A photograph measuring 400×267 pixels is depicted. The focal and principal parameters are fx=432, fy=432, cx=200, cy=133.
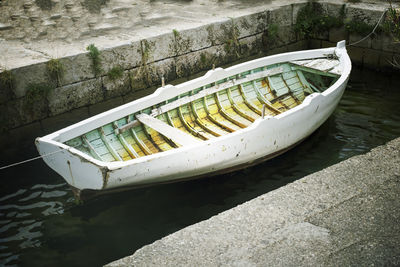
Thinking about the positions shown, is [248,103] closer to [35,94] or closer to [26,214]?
[35,94]

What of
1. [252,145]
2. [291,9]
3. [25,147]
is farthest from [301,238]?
[291,9]

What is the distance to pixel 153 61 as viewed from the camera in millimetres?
7598

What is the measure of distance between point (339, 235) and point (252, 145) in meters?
2.05

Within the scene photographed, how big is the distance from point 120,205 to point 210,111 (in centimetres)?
193

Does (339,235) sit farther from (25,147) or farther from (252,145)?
(25,147)

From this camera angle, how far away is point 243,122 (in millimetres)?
6102

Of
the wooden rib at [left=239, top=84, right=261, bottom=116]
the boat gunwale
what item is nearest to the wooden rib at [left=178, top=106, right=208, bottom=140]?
the boat gunwale

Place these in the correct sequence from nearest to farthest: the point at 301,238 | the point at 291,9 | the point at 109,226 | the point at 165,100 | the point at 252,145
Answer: the point at 301,238 → the point at 109,226 → the point at 252,145 → the point at 165,100 → the point at 291,9

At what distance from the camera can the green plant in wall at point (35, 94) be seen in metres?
6.27

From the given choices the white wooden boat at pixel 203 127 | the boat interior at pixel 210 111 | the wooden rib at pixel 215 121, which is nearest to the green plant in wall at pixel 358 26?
the white wooden boat at pixel 203 127

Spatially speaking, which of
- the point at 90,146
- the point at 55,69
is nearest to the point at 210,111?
the point at 90,146

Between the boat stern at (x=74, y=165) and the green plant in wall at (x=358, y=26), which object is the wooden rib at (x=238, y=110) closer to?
the boat stern at (x=74, y=165)

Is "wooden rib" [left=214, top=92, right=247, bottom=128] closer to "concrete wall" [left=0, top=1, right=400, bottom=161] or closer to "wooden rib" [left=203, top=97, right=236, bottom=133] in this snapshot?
"wooden rib" [left=203, top=97, right=236, bottom=133]

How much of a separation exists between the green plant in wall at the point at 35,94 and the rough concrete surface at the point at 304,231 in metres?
3.76
